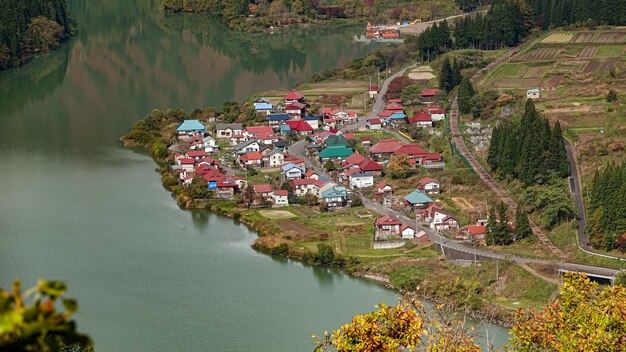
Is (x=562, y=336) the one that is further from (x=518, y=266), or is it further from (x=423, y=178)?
(x=423, y=178)

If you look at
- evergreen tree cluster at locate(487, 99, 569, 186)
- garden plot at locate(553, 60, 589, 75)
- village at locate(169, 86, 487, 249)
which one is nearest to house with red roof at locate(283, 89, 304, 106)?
village at locate(169, 86, 487, 249)

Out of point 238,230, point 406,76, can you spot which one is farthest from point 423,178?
point 406,76

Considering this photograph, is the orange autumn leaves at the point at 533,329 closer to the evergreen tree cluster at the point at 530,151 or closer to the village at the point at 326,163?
the village at the point at 326,163

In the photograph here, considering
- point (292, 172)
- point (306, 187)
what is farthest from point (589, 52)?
point (306, 187)

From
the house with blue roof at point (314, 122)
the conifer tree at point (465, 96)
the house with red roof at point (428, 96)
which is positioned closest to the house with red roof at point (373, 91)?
the house with red roof at point (428, 96)

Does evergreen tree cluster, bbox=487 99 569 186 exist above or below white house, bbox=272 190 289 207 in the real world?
above

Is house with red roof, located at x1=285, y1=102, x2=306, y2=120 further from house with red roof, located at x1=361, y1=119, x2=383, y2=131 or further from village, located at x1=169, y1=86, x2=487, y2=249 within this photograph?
house with red roof, located at x1=361, y1=119, x2=383, y2=131
